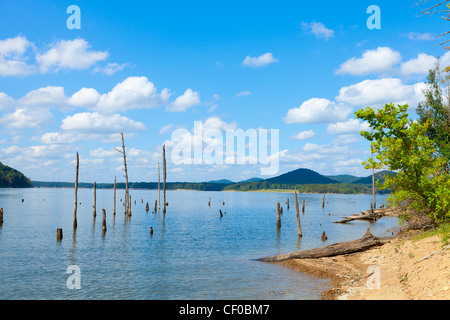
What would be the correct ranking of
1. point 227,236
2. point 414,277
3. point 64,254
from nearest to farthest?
point 414,277 < point 64,254 < point 227,236

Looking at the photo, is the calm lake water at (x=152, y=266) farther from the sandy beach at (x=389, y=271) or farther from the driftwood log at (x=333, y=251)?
the driftwood log at (x=333, y=251)

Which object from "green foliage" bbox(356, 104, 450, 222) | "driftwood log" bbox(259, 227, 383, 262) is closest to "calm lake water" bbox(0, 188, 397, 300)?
"driftwood log" bbox(259, 227, 383, 262)

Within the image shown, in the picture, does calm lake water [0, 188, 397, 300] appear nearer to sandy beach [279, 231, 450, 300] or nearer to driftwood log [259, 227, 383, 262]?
sandy beach [279, 231, 450, 300]

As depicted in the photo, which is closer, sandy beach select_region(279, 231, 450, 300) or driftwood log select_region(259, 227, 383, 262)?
sandy beach select_region(279, 231, 450, 300)

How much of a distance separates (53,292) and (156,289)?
5.16 meters

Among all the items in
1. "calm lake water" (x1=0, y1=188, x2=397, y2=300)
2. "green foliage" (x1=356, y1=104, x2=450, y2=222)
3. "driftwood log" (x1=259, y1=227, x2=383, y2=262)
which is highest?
"green foliage" (x1=356, y1=104, x2=450, y2=222)

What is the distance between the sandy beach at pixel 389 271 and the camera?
1250 centimetres

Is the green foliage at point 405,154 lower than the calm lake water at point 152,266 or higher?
higher

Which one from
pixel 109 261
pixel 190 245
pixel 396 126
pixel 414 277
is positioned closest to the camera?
pixel 414 277

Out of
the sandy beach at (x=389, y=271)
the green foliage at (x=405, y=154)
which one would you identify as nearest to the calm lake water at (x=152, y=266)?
the sandy beach at (x=389, y=271)

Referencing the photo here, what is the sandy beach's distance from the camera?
12500 millimetres
